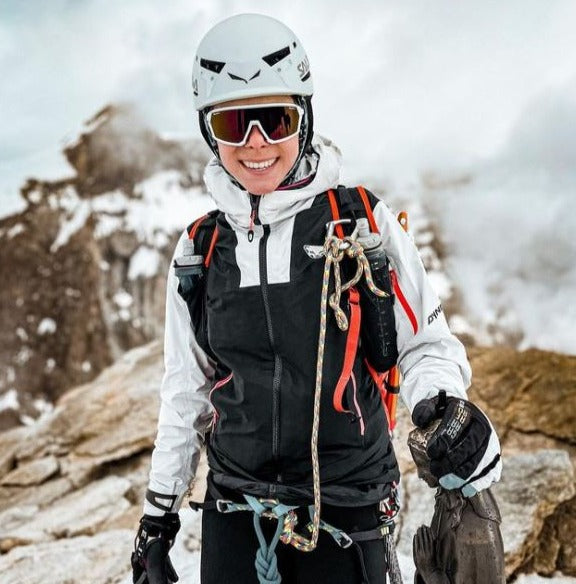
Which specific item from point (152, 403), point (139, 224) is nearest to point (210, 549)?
point (152, 403)

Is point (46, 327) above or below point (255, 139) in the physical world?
above

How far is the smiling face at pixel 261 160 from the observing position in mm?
2781

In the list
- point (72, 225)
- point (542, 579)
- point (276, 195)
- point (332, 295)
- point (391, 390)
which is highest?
point (72, 225)

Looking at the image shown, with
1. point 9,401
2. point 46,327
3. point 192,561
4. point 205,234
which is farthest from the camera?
point 46,327

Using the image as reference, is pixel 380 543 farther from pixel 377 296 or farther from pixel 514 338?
pixel 514 338

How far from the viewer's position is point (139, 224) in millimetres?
61406

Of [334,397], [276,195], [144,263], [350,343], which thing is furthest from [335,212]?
[144,263]

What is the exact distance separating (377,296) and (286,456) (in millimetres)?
813

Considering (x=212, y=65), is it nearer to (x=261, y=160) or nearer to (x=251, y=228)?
(x=261, y=160)

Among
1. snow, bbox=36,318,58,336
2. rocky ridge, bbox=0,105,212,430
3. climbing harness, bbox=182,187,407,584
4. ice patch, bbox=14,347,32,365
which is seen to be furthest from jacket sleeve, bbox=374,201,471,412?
snow, bbox=36,318,58,336

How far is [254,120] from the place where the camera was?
271 centimetres

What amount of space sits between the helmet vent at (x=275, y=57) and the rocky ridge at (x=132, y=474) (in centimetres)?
386

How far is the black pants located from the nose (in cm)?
165

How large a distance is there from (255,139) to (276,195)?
262 mm
